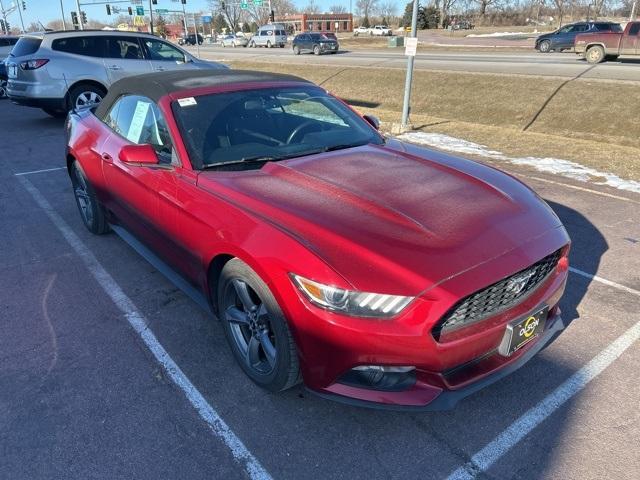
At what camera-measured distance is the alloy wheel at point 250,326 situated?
2.60 meters

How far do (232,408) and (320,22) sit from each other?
3760 inches

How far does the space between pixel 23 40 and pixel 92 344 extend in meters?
10.5

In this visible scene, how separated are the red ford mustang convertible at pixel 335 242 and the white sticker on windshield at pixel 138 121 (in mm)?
18

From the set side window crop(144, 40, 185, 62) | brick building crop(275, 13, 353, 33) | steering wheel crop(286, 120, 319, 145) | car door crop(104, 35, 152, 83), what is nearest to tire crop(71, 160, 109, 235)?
steering wheel crop(286, 120, 319, 145)

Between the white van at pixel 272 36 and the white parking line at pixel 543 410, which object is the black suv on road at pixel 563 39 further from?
the white parking line at pixel 543 410

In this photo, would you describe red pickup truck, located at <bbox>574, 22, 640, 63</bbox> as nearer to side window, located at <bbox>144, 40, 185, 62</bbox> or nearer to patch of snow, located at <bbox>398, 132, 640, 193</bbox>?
patch of snow, located at <bbox>398, 132, 640, 193</bbox>

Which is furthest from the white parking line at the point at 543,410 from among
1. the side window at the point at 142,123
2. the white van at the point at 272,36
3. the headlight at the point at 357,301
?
the white van at the point at 272,36

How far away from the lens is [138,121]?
3.73 meters

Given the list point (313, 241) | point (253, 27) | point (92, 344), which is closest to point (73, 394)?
point (92, 344)

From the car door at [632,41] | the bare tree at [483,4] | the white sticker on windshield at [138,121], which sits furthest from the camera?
the bare tree at [483,4]

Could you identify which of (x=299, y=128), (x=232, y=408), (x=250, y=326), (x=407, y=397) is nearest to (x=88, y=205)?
(x=299, y=128)

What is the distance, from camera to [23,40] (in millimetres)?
10789

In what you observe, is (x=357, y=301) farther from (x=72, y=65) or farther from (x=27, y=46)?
(x=27, y=46)

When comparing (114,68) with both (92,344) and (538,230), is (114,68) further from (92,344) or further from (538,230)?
(538,230)
